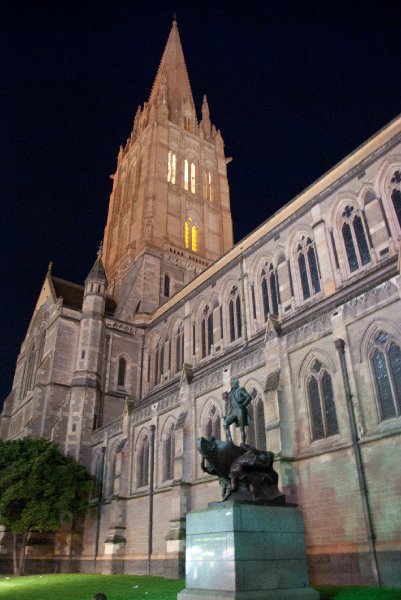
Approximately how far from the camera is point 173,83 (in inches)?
2603

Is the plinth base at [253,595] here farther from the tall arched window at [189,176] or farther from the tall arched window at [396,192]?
the tall arched window at [189,176]

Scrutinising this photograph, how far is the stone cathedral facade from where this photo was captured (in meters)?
16.5

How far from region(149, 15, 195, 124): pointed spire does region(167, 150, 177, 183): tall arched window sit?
23.4 feet

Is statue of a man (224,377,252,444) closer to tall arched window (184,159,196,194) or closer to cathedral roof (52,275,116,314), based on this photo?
cathedral roof (52,275,116,314)

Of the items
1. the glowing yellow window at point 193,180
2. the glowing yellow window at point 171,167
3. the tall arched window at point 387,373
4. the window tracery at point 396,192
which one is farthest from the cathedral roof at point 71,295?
the tall arched window at point 387,373

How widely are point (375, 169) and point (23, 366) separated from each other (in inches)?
1418

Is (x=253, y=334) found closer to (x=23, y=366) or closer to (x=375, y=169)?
(x=375, y=169)

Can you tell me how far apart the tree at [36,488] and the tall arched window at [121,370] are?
28.3 feet

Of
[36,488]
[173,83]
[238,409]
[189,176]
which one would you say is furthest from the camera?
[173,83]

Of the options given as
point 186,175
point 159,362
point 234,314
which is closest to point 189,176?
point 186,175

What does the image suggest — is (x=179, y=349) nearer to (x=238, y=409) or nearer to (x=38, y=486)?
(x=38, y=486)

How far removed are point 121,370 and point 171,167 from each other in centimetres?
2668

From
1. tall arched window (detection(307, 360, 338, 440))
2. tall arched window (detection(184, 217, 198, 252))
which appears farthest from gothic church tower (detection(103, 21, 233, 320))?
tall arched window (detection(307, 360, 338, 440))

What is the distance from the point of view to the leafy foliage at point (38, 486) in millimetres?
27188
